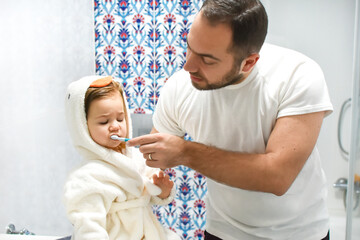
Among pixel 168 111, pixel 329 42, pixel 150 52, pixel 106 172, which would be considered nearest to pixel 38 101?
pixel 150 52

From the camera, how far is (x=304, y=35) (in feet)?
6.66

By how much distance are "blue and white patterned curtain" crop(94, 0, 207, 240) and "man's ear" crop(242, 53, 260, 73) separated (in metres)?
0.85

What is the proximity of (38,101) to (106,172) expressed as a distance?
3.58 ft

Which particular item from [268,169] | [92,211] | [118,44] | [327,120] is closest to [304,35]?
[327,120]

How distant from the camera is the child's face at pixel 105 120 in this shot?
1.13 meters

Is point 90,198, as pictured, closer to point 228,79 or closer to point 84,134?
point 84,134

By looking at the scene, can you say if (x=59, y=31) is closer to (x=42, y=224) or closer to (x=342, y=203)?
(x=42, y=224)

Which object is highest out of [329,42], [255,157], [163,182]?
[329,42]

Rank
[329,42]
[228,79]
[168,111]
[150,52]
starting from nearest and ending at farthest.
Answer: [228,79] < [168,111] < [150,52] < [329,42]

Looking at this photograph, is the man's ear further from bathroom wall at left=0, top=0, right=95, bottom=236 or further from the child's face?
bathroom wall at left=0, top=0, right=95, bottom=236

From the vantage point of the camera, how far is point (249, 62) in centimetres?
116

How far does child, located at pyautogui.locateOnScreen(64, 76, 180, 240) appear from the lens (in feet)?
3.50

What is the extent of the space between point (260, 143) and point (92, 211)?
57 cm

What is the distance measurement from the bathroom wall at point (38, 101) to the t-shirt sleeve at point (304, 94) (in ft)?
4.04
